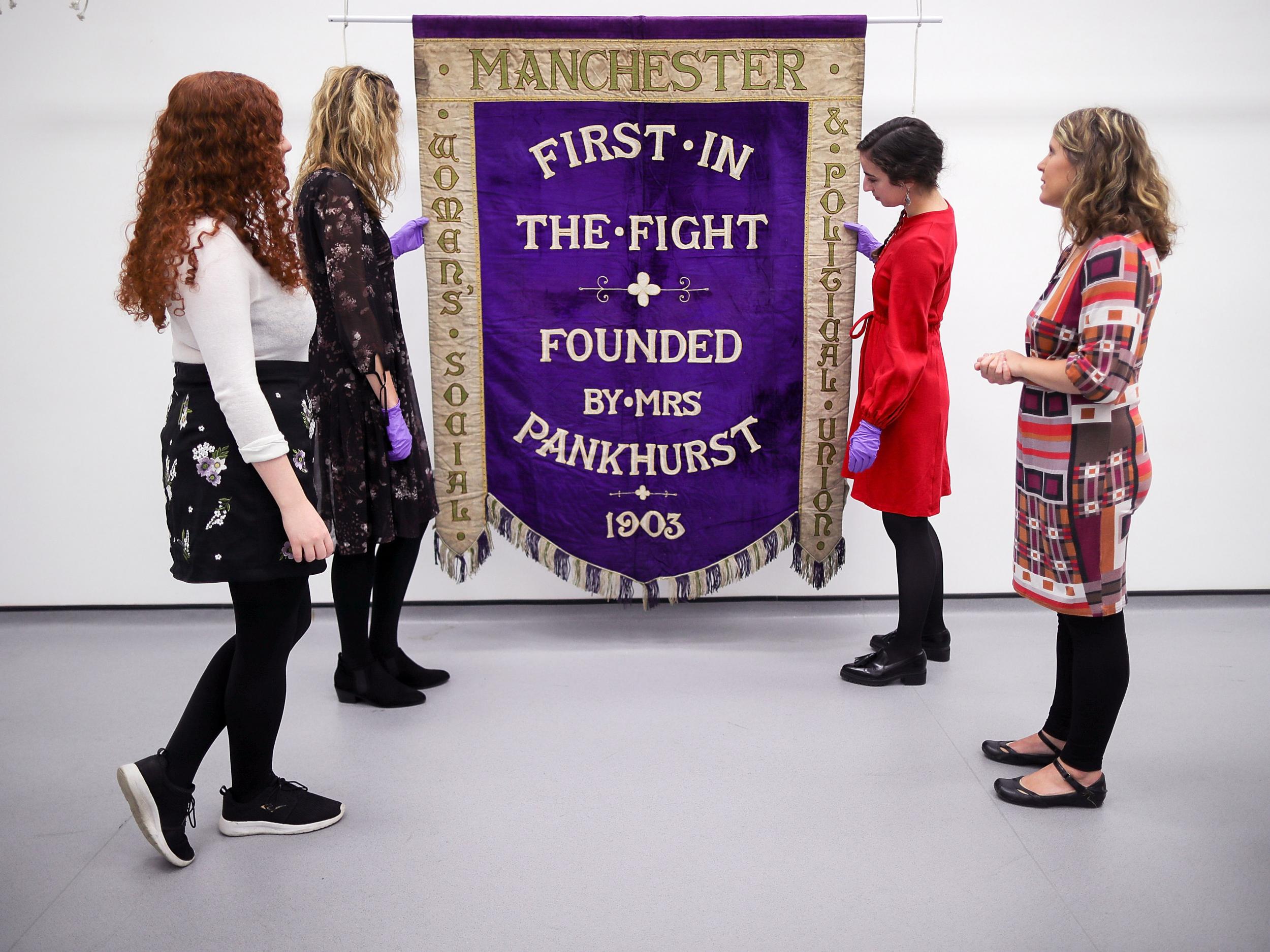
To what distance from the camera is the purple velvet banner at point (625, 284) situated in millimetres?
2799

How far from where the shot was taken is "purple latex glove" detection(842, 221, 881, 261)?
9.37ft

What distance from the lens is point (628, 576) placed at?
3049 mm

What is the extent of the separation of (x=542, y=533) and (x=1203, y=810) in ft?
6.18

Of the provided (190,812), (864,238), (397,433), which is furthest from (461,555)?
(864,238)

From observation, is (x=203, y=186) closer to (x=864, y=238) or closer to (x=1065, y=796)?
(x=864, y=238)

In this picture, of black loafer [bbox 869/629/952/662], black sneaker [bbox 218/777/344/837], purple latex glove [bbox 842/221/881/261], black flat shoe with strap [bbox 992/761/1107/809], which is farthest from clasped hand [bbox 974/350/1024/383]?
black sneaker [bbox 218/777/344/837]

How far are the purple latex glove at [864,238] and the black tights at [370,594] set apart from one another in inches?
61.8

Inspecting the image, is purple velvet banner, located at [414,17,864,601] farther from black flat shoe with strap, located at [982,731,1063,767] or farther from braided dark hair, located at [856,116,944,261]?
black flat shoe with strap, located at [982,731,1063,767]

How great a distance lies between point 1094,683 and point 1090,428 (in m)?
0.52

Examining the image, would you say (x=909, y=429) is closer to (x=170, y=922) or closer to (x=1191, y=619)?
(x=1191, y=619)

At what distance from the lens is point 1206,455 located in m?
3.37

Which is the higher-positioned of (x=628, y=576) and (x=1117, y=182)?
(x=1117, y=182)

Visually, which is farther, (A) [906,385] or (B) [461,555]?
(B) [461,555]

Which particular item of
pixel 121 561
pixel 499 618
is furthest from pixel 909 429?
pixel 121 561
